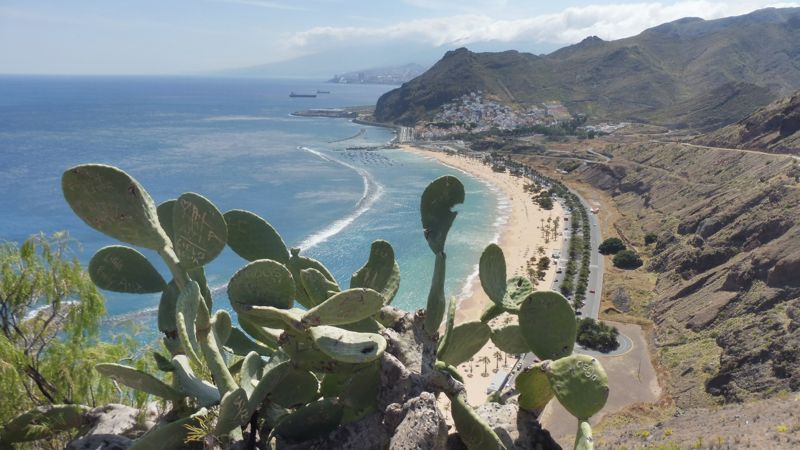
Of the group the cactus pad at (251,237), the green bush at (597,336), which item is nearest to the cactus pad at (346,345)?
the cactus pad at (251,237)

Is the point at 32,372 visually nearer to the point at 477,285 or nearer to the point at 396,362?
the point at 396,362

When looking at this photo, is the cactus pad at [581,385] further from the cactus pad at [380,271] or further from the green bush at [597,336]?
the green bush at [597,336]

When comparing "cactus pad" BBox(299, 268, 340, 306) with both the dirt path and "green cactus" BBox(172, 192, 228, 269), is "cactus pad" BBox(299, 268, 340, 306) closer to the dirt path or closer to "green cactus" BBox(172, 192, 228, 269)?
"green cactus" BBox(172, 192, 228, 269)

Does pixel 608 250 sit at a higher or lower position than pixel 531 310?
lower

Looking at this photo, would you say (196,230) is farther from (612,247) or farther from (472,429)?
(612,247)

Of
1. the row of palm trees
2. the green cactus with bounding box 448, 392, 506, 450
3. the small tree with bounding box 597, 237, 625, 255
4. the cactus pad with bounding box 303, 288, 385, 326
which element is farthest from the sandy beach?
the cactus pad with bounding box 303, 288, 385, 326

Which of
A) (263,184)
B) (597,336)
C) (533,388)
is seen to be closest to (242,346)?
(533,388)

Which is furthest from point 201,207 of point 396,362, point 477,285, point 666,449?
point 477,285
